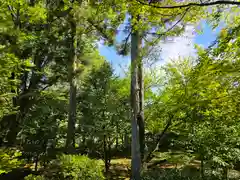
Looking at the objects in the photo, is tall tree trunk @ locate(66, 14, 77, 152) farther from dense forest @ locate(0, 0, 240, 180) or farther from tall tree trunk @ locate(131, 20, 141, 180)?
tall tree trunk @ locate(131, 20, 141, 180)

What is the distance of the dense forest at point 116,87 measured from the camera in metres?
4.34

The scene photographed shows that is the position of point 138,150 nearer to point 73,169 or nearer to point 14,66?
point 73,169

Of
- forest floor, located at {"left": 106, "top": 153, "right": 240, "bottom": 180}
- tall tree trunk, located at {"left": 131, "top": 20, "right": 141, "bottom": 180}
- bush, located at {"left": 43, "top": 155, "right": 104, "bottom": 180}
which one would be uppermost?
tall tree trunk, located at {"left": 131, "top": 20, "right": 141, "bottom": 180}

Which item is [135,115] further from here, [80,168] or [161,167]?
[161,167]

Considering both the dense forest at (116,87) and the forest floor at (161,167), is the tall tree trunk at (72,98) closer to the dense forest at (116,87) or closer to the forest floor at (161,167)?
the dense forest at (116,87)

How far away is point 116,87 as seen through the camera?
A: 13.7 meters

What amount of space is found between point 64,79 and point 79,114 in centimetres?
549

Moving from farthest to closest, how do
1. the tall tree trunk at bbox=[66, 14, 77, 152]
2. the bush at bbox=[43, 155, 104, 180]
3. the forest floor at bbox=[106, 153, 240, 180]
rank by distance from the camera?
the forest floor at bbox=[106, 153, 240, 180] < the tall tree trunk at bbox=[66, 14, 77, 152] < the bush at bbox=[43, 155, 104, 180]

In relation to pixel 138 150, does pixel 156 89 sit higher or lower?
higher

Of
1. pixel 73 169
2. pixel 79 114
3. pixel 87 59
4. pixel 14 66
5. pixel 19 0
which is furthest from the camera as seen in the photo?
pixel 79 114

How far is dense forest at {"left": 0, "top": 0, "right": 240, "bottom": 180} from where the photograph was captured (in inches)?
171

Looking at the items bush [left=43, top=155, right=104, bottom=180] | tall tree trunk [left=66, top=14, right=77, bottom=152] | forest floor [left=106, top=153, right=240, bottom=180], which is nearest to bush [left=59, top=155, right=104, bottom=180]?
bush [left=43, top=155, right=104, bottom=180]

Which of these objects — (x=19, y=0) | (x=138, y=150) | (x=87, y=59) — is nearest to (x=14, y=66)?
(x=19, y=0)

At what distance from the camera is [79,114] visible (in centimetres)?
1545
